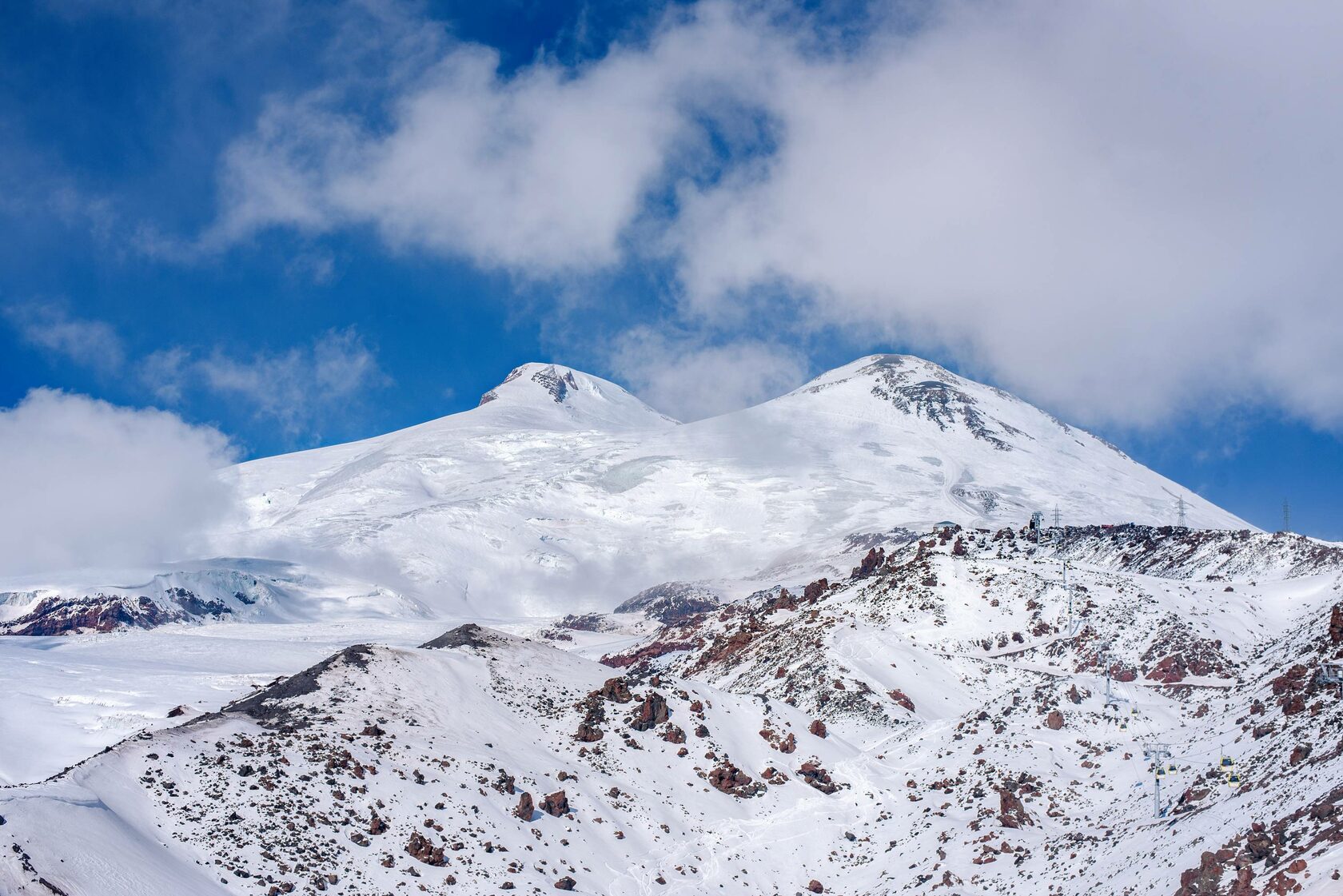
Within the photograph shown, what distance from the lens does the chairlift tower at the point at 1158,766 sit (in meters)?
35.8

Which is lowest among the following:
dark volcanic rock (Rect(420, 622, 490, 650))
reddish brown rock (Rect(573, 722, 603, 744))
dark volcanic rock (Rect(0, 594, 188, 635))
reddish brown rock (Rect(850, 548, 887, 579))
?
reddish brown rock (Rect(573, 722, 603, 744))

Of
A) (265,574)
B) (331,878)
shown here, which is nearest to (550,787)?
(331,878)

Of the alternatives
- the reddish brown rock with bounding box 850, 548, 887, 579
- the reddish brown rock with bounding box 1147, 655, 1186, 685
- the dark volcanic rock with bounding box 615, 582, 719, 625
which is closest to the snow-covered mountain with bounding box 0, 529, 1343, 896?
the reddish brown rock with bounding box 1147, 655, 1186, 685

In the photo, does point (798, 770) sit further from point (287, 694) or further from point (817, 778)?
point (287, 694)

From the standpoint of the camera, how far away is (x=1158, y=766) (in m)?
37.6

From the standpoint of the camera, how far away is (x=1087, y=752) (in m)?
49.0

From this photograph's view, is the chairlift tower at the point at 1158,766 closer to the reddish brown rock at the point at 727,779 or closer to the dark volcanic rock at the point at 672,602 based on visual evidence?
the reddish brown rock at the point at 727,779

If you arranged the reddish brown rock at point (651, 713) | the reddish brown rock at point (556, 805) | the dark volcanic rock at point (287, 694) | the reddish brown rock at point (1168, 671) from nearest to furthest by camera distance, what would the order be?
the reddish brown rock at point (556, 805) < the dark volcanic rock at point (287, 694) < the reddish brown rock at point (651, 713) < the reddish brown rock at point (1168, 671)

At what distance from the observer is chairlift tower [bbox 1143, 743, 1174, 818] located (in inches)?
1410

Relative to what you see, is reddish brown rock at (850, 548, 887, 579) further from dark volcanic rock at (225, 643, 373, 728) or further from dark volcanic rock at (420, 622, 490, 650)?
dark volcanic rock at (225, 643, 373, 728)

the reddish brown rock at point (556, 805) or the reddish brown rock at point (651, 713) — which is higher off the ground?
the reddish brown rock at point (651, 713)

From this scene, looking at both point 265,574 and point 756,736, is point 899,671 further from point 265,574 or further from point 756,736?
point 265,574

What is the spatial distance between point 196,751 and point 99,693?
151 feet

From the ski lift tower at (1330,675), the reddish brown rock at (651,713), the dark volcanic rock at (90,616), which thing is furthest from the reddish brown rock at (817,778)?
the dark volcanic rock at (90,616)
